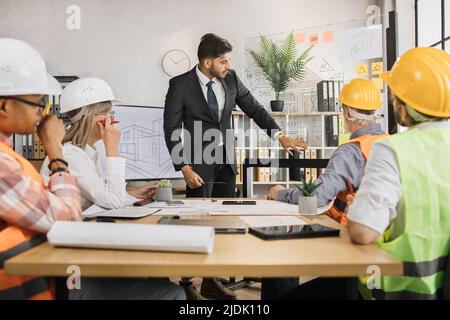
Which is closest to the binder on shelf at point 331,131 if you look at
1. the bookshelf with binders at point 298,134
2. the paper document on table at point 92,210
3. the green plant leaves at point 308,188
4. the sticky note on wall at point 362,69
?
the bookshelf with binders at point 298,134

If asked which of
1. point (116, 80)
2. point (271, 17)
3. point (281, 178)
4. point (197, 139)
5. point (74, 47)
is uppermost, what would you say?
point (271, 17)

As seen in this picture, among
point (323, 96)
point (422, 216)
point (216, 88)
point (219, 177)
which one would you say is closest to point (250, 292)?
point (219, 177)

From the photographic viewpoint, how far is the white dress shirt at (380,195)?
3.42 ft

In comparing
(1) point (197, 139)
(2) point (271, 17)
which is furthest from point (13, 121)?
(2) point (271, 17)

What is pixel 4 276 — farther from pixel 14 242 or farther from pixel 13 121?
pixel 13 121

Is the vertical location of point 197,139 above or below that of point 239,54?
below

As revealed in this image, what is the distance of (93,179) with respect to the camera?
1.66 meters

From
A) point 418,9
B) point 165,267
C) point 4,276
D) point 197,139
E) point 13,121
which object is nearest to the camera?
point 165,267

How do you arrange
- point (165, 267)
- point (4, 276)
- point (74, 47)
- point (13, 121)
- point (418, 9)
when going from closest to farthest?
1. point (165, 267)
2. point (4, 276)
3. point (13, 121)
4. point (418, 9)
5. point (74, 47)

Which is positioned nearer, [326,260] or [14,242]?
[326,260]

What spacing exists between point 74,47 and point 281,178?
2794 millimetres

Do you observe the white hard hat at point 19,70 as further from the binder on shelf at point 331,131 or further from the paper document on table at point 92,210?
the binder on shelf at point 331,131

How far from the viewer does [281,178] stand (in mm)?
5082
